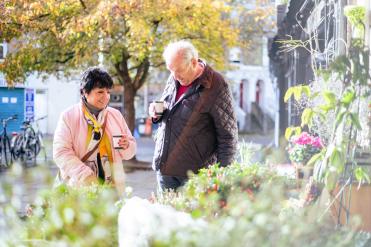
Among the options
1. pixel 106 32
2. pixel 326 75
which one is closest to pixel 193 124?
pixel 326 75

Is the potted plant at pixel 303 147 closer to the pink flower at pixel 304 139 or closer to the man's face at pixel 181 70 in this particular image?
the pink flower at pixel 304 139

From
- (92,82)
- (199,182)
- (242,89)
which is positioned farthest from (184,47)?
(242,89)

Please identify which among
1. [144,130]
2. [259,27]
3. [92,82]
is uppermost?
[259,27]

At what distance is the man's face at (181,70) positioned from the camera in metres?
4.35

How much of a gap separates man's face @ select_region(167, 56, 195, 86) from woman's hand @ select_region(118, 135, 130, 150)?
0.54m

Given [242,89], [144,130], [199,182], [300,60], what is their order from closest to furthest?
[199,182], [300,60], [144,130], [242,89]

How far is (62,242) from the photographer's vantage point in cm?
255

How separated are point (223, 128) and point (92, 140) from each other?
2.84 ft

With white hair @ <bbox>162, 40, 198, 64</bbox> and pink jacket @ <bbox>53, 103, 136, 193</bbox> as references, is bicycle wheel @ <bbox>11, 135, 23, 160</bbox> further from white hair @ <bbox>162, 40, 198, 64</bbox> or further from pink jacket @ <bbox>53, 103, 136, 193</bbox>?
white hair @ <bbox>162, 40, 198, 64</bbox>

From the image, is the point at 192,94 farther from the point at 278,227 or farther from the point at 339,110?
the point at 278,227

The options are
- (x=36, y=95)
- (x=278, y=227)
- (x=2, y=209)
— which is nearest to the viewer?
(x=278, y=227)

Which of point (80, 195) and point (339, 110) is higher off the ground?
point (339, 110)

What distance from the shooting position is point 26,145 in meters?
16.3

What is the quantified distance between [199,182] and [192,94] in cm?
111
